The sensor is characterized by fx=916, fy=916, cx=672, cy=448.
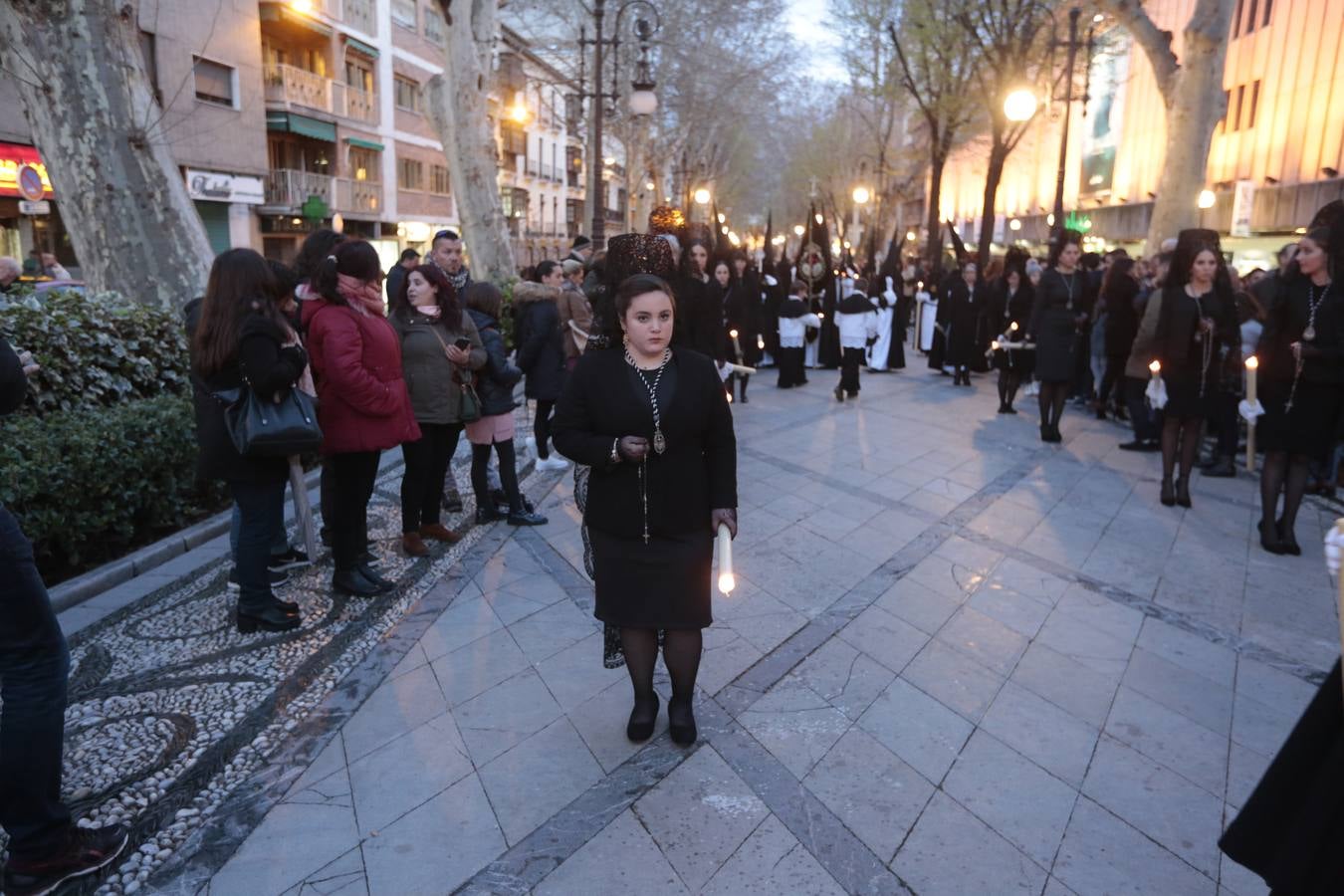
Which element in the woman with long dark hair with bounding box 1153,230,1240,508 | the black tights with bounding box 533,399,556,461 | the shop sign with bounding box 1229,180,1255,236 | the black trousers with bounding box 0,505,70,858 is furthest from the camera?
the shop sign with bounding box 1229,180,1255,236

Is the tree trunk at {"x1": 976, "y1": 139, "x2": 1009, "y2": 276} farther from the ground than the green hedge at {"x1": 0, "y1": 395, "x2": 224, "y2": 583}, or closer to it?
farther from the ground

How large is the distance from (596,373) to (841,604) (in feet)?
7.71

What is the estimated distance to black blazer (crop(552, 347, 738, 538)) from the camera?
10.5 ft

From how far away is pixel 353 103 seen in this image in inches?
1200

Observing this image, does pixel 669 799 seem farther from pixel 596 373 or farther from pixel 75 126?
pixel 75 126

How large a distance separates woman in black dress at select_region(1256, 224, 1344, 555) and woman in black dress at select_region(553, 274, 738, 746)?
4.40m

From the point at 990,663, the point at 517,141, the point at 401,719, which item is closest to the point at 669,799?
the point at 401,719

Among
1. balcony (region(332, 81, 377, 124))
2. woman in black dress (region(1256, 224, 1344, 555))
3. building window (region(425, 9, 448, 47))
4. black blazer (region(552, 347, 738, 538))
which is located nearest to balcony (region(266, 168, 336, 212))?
balcony (region(332, 81, 377, 124))

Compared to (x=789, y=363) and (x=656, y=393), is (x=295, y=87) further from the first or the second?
(x=656, y=393)

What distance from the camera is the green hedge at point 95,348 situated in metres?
5.55

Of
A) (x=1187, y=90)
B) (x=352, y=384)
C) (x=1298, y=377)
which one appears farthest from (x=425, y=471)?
(x=1187, y=90)

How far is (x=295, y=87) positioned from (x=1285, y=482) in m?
27.9

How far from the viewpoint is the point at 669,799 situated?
317 cm

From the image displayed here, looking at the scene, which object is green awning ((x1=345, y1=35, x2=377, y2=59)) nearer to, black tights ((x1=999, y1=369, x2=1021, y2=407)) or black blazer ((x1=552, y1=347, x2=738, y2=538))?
black tights ((x1=999, y1=369, x2=1021, y2=407))
